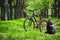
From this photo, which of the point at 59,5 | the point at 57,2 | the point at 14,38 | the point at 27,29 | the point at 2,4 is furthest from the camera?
the point at 57,2

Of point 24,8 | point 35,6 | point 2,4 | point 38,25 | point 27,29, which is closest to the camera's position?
point 27,29

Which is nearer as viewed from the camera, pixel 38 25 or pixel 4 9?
pixel 38 25

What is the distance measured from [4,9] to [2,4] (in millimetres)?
652

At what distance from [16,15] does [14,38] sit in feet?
95.3

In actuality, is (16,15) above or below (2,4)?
below

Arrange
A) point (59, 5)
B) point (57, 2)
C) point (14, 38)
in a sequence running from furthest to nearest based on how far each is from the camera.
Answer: point (57, 2) < point (59, 5) < point (14, 38)

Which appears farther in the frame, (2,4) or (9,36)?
(2,4)

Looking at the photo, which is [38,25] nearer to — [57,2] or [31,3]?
[57,2]

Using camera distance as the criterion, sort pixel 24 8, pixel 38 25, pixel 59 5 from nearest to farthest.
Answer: pixel 38 25
pixel 59 5
pixel 24 8

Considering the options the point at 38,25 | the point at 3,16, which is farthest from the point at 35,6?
the point at 38,25

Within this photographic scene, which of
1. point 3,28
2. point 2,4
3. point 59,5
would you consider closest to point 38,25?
point 3,28

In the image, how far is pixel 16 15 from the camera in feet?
137

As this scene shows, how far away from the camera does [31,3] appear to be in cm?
4366

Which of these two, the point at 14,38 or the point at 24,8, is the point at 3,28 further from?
the point at 24,8
